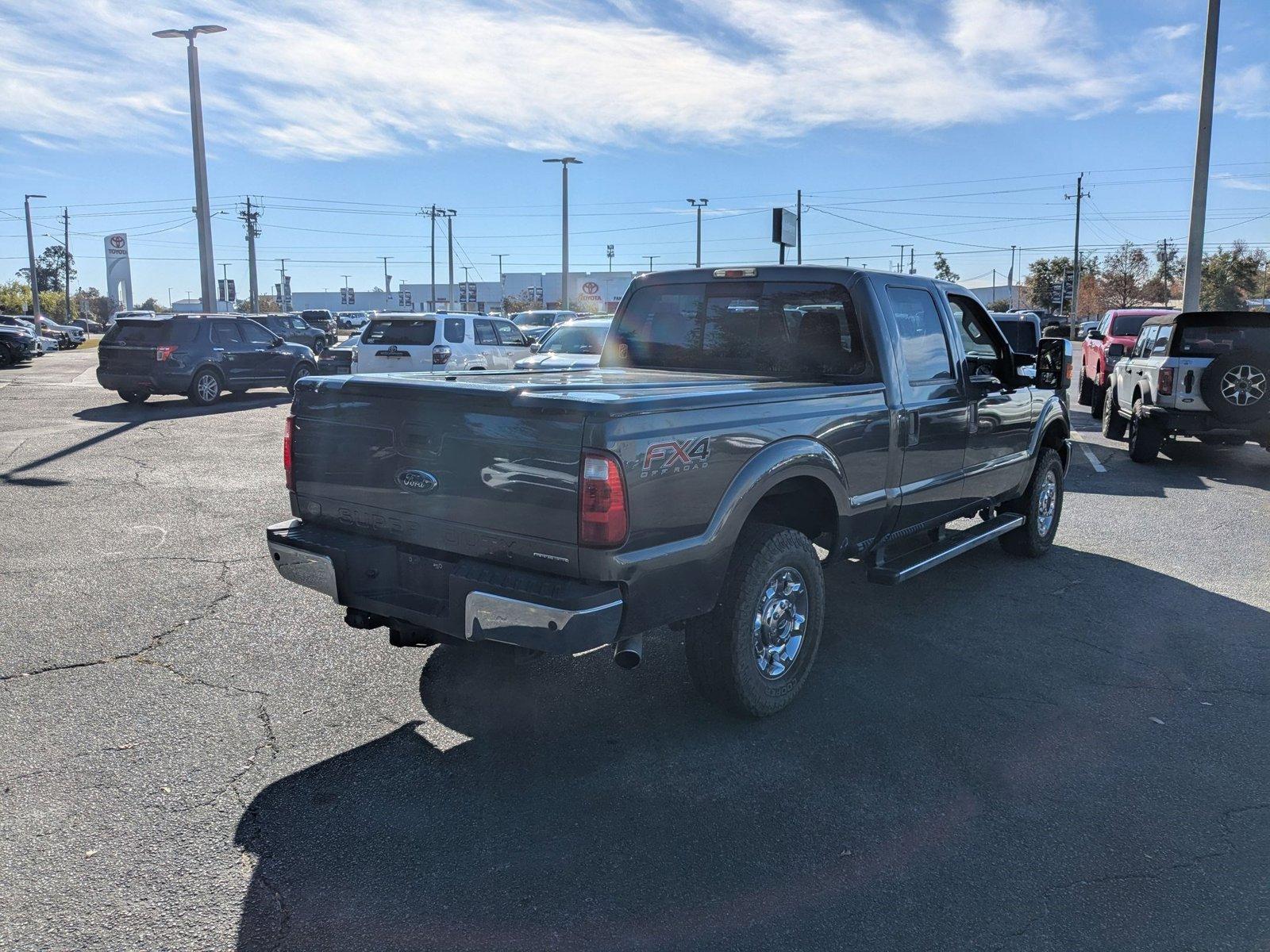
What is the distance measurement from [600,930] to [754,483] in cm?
181

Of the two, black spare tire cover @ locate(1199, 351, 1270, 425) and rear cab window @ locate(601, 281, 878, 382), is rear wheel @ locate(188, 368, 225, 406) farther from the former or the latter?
black spare tire cover @ locate(1199, 351, 1270, 425)

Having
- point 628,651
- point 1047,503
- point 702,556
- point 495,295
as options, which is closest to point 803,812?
point 628,651

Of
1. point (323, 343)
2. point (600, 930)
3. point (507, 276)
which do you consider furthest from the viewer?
point (507, 276)

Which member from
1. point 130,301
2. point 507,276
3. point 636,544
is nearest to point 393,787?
point 636,544

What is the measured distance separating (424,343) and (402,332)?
53cm

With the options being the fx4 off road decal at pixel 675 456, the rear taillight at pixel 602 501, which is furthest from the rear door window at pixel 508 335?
the rear taillight at pixel 602 501

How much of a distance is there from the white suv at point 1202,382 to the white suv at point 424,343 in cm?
992

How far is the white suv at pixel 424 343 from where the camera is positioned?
16.7 meters

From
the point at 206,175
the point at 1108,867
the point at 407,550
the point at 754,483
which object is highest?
the point at 206,175

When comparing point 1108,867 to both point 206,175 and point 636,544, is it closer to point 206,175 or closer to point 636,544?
point 636,544

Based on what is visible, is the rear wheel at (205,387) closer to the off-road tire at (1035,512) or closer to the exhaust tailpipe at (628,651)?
the off-road tire at (1035,512)

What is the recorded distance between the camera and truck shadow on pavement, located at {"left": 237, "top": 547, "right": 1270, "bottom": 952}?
115 inches

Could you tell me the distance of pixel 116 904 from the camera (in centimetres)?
294

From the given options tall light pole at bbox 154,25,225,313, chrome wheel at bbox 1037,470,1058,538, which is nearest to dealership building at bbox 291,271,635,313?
tall light pole at bbox 154,25,225,313
